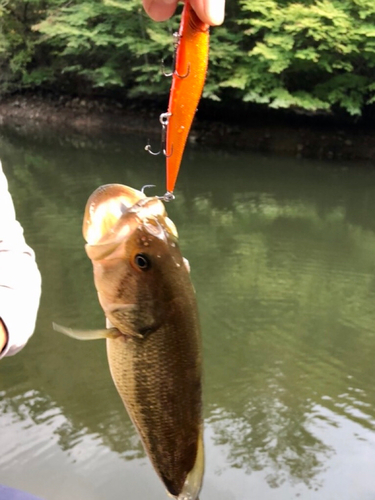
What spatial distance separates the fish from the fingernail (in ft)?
0.95

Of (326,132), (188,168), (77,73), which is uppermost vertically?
(77,73)

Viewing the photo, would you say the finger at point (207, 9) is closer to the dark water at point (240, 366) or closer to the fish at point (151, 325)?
the fish at point (151, 325)

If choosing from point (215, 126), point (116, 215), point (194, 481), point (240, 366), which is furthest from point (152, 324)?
point (215, 126)

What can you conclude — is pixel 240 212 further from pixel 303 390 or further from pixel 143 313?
pixel 143 313

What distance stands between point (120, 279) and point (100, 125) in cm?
1635

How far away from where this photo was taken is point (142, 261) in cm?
81

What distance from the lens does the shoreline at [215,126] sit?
44.0 ft

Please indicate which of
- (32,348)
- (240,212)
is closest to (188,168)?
(240,212)

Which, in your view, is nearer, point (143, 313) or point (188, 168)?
point (143, 313)

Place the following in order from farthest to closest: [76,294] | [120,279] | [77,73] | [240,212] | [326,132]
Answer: [77,73], [326,132], [240,212], [76,294], [120,279]

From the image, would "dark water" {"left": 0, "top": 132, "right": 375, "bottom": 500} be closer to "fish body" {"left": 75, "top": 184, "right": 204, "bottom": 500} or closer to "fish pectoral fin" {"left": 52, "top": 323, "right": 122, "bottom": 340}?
"fish body" {"left": 75, "top": 184, "right": 204, "bottom": 500}

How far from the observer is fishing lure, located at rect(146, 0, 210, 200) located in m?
0.84

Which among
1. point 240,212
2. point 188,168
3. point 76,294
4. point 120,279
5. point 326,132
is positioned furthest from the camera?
point 326,132

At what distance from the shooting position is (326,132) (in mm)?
13664
